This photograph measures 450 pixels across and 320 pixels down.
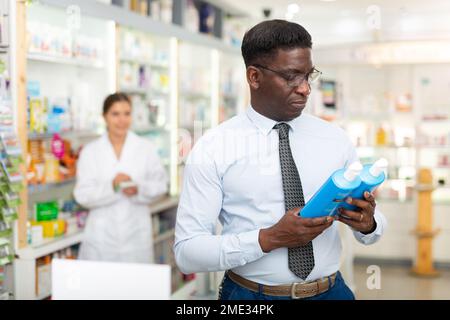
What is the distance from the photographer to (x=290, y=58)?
1874 millimetres

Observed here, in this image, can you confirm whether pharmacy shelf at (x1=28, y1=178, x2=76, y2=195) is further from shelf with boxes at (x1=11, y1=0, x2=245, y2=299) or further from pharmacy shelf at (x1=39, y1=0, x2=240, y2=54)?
pharmacy shelf at (x1=39, y1=0, x2=240, y2=54)

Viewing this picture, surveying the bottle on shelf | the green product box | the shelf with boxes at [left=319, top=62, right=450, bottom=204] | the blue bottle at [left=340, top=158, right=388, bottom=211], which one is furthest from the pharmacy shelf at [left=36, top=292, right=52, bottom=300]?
the bottle on shelf

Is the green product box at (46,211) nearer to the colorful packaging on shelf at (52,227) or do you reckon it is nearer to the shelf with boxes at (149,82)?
the colorful packaging on shelf at (52,227)

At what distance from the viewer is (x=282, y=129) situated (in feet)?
6.67

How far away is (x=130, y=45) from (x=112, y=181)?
1831mm

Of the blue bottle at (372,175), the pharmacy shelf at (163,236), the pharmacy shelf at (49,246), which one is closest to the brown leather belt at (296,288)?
the blue bottle at (372,175)

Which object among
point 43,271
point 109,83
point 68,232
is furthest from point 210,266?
point 109,83

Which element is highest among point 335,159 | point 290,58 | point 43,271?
point 290,58

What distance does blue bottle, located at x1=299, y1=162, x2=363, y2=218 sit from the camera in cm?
154

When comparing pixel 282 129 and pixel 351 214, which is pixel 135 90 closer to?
pixel 282 129

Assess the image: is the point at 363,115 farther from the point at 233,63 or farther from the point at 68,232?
the point at 68,232

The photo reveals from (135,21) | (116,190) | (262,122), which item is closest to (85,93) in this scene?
(135,21)

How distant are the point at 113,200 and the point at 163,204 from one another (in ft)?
4.49

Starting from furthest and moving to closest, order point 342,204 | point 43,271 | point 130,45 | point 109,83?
point 130,45 → point 109,83 → point 43,271 → point 342,204
